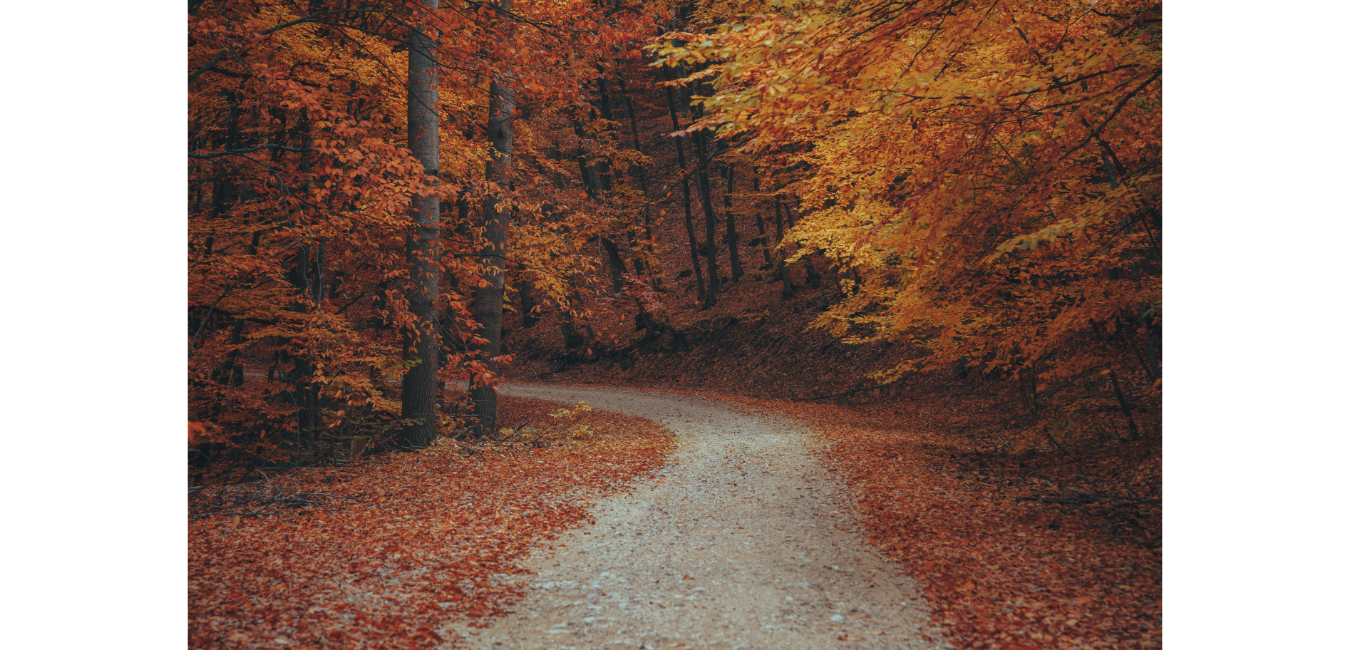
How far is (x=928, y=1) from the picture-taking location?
4719 mm

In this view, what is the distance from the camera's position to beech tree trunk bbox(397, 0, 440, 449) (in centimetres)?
930

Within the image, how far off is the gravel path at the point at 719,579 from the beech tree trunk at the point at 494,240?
4.93 metres

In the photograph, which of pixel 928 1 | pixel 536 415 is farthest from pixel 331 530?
pixel 536 415

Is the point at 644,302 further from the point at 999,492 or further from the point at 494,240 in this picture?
the point at 999,492

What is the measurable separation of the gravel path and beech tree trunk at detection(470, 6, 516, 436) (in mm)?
4926

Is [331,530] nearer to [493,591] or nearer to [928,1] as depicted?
[493,591]

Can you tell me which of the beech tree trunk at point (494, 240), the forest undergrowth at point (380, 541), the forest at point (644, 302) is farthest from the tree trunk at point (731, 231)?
the forest undergrowth at point (380, 541)

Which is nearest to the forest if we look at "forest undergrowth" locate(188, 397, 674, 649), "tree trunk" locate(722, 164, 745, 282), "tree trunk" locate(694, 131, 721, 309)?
"forest undergrowth" locate(188, 397, 674, 649)

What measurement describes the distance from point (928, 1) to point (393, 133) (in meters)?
A: 9.19

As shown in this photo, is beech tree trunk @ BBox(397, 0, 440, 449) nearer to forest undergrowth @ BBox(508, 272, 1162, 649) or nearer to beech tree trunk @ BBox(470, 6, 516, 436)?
beech tree trunk @ BBox(470, 6, 516, 436)

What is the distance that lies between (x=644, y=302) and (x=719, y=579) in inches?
356

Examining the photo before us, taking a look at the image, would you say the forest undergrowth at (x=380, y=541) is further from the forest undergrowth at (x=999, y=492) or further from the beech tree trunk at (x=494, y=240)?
the forest undergrowth at (x=999, y=492)

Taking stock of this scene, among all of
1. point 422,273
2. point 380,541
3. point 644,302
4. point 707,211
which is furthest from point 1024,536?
point 707,211

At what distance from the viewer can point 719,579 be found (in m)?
5.07
